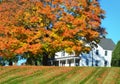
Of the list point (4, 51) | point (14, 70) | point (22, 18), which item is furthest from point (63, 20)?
point (14, 70)

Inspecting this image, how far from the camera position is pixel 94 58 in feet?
305

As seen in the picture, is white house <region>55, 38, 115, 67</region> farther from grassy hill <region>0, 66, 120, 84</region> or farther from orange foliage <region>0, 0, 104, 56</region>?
grassy hill <region>0, 66, 120, 84</region>

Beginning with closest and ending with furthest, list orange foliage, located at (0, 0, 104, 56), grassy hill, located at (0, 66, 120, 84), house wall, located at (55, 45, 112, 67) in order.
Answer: grassy hill, located at (0, 66, 120, 84), orange foliage, located at (0, 0, 104, 56), house wall, located at (55, 45, 112, 67)

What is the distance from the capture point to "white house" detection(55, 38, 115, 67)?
9181cm

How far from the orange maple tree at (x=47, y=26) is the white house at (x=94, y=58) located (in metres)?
41.4

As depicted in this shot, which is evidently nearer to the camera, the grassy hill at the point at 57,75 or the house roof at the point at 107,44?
the grassy hill at the point at 57,75

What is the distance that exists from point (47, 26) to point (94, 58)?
46.4 meters

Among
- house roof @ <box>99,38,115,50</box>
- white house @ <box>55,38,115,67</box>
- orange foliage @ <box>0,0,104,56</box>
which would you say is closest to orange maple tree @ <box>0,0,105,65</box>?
orange foliage @ <box>0,0,104,56</box>

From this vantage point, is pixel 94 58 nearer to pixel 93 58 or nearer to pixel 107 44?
pixel 93 58

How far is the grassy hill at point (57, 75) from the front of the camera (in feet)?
81.8

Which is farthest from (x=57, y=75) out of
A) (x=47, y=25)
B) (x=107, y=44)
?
(x=107, y=44)

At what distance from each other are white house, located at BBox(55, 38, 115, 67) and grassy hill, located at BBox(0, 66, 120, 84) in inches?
2373

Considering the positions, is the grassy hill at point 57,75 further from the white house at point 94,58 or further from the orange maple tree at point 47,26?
the white house at point 94,58

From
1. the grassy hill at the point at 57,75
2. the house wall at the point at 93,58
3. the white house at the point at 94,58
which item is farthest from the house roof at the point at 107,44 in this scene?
the grassy hill at the point at 57,75
